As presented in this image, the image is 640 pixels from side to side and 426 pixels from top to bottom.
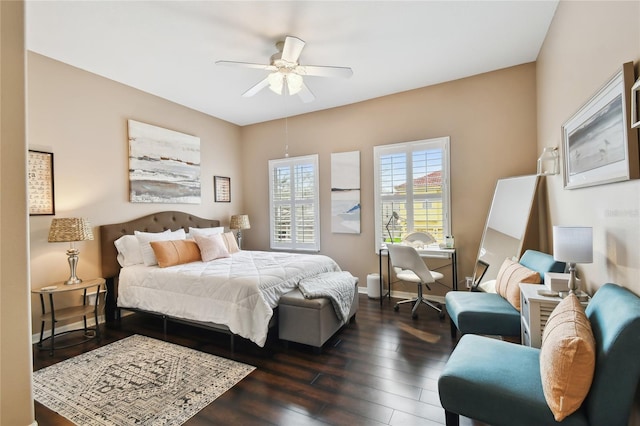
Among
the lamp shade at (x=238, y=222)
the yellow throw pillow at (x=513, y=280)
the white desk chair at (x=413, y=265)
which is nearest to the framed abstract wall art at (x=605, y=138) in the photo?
the yellow throw pillow at (x=513, y=280)

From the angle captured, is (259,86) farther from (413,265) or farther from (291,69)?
(413,265)

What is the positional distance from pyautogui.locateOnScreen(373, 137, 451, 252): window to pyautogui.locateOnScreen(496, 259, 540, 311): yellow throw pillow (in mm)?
1284

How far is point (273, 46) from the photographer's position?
9.75ft

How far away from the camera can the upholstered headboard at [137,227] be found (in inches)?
136

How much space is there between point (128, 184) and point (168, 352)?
2274 millimetres

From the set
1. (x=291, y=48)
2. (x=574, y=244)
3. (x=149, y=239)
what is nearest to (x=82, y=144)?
(x=149, y=239)

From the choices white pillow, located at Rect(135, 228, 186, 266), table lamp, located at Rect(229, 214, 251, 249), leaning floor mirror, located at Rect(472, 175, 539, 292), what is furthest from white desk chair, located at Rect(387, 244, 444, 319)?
white pillow, located at Rect(135, 228, 186, 266)

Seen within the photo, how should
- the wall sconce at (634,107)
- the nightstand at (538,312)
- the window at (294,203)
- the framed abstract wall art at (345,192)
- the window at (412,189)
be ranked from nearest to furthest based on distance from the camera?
the wall sconce at (634,107), the nightstand at (538,312), the window at (412,189), the framed abstract wall art at (345,192), the window at (294,203)

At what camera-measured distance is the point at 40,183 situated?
2.97 m

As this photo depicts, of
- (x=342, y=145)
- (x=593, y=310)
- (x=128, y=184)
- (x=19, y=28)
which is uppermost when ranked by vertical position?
(x=342, y=145)

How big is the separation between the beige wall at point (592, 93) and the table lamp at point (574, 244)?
110 millimetres

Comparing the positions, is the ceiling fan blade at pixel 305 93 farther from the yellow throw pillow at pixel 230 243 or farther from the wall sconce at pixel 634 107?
the wall sconce at pixel 634 107

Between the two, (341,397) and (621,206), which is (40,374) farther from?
(621,206)

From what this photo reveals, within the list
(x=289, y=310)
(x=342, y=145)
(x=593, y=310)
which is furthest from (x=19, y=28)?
(x=342, y=145)
